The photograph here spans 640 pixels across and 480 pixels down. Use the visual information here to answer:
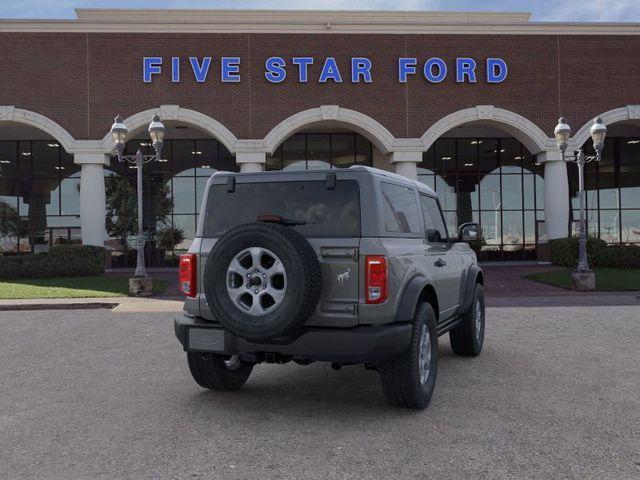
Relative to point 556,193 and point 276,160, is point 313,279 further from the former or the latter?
point 276,160

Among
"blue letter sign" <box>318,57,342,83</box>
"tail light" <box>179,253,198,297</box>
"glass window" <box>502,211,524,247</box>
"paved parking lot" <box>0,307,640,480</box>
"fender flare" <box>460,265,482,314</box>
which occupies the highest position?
"blue letter sign" <box>318,57,342,83</box>

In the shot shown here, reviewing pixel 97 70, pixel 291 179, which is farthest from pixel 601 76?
pixel 291 179

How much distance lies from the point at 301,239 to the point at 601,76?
24403 millimetres

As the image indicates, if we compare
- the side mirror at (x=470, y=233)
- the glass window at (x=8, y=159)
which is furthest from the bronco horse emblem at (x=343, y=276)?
the glass window at (x=8, y=159)

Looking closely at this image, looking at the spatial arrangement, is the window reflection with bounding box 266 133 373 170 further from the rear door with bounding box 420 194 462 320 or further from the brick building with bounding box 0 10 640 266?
the rear door with bounding box 420 194 462 320

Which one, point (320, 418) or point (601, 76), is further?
point (601, 76)

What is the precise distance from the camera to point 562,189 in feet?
80.7

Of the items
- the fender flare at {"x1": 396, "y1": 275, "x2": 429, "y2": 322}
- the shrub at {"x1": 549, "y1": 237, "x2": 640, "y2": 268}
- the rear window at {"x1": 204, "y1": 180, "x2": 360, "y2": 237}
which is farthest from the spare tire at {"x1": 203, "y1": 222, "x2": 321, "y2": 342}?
the shrub at {"x1": 549, "y1": 237, "x2": 640, "y2": 268}

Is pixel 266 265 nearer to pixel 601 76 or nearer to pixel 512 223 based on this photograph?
pixel 601 76

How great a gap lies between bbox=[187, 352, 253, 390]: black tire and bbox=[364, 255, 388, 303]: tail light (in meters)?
1.61

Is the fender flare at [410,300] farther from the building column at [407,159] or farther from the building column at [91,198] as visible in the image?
the building column at [91,198]

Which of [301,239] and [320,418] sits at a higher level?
[301,239]

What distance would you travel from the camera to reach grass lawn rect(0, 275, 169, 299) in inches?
632

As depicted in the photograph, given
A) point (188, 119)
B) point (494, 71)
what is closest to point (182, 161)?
Result: point (188, 119)
